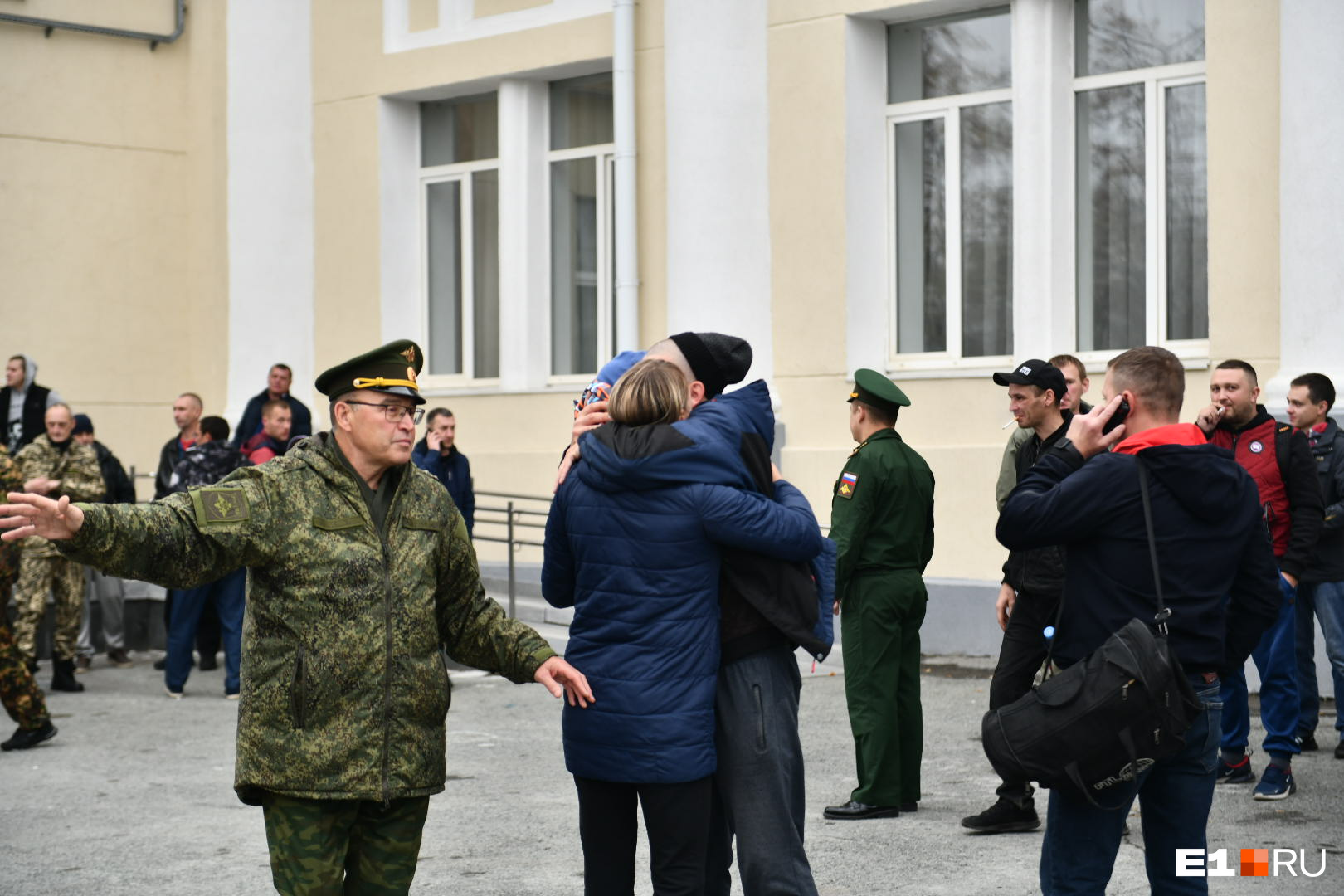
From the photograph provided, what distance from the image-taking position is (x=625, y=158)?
1488cm

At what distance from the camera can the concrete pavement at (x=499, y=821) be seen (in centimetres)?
655

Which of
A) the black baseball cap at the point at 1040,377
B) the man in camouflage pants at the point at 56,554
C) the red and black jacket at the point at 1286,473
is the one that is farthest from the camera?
the man in camouflage pants at the point at 56,554

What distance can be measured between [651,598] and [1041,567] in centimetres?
272

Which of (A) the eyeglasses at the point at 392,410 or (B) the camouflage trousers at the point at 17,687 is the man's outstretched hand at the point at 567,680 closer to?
(A) the eyeglasses at the point at 392,410

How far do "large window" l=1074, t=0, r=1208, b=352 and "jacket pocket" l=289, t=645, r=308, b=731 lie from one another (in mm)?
9293

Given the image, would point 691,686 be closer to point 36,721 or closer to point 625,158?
point 36,721

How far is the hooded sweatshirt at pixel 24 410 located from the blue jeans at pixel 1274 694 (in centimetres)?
1095

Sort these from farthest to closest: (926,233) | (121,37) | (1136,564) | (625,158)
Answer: (121,37) → (625,158) → (926,233) → (1136,564)

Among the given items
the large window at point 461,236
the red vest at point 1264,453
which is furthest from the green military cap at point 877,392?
the large window at point 461,236

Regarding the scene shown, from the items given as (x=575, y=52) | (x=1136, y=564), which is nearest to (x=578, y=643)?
(x=1136, y=564)

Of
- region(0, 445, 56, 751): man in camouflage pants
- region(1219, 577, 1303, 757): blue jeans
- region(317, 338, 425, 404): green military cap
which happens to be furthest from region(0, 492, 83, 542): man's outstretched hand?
region(0, 445, 56, 751): man in camouflage pants

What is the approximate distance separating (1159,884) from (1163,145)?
334 inches

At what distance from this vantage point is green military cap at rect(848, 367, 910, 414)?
24.4 ft

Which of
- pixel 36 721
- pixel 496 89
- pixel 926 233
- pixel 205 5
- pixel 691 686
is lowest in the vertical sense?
pixel 36 721
